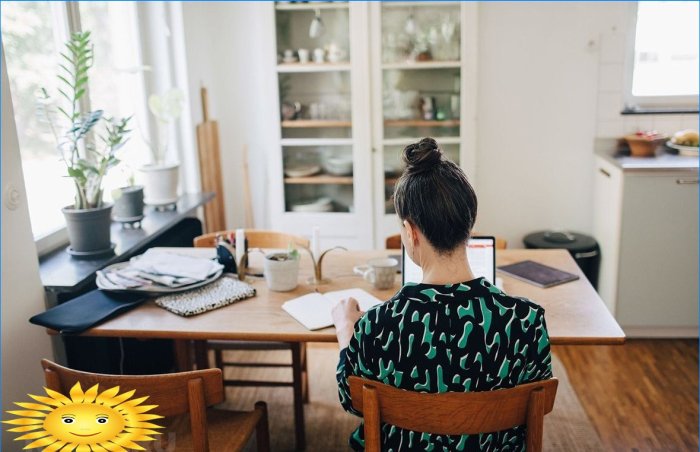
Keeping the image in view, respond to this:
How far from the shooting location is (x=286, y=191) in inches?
166

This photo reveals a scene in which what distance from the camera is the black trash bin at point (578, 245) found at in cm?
378

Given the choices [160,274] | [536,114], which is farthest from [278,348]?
[536,114]

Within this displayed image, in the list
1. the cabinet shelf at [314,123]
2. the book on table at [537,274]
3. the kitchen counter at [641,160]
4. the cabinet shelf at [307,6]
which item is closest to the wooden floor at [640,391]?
the book on table at [537,274]

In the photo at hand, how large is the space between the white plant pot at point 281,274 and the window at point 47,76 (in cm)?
91

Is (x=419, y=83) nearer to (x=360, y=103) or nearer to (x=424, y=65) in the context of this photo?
(x=424, y=65)

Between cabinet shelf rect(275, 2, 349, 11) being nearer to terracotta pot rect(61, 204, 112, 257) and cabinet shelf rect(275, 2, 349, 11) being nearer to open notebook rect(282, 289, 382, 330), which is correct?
terracotta pot rect(61, 204, 112, 257)

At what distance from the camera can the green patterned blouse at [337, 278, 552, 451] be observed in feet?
4.61

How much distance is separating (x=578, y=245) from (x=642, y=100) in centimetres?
101

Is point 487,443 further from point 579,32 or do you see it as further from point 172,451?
point 579,32

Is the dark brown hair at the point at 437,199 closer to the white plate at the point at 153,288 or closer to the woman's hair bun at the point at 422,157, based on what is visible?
the woman's hair bun at the point at 422,157

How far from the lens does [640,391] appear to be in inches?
119

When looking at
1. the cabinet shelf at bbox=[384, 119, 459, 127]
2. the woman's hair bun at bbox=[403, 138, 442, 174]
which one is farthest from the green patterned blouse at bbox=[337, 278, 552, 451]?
the cabinet shelf at bbox=[384, 119, 459, 127]

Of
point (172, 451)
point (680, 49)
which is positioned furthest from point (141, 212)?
point (680, 49)

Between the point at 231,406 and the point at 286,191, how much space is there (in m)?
1.61
